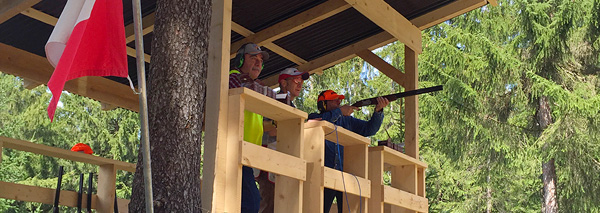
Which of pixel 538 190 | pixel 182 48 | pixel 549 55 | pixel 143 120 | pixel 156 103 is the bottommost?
pixel 143 120

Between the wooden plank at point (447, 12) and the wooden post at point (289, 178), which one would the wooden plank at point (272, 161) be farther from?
the wooden plank at point (447, 12)

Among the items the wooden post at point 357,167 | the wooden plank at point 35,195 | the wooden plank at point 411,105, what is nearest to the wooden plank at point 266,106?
the wooden post at point 357,167

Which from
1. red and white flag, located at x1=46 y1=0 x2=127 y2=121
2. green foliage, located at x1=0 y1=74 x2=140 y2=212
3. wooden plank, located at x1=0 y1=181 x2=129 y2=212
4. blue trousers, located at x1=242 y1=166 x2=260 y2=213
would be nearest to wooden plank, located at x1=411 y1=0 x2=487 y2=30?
blue trousers, located at x1=242 y1=166 x2=260 y2=213

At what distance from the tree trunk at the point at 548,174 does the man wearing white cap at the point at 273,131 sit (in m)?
13.5

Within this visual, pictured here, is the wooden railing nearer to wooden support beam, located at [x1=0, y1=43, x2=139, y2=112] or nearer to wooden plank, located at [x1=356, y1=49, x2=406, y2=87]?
wooden plank, located at [x1=356, y1=49, x2=406, y2=87]

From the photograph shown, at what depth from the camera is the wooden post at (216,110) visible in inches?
182

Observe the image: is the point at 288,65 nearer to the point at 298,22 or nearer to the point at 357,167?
the point at 298,22

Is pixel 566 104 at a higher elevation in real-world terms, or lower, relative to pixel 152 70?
higher

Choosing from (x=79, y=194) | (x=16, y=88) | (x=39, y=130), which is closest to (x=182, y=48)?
(x=79, y=194)

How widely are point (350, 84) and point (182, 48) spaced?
18754mm

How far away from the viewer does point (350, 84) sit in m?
23.3

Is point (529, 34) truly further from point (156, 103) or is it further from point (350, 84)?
point (156, 103)

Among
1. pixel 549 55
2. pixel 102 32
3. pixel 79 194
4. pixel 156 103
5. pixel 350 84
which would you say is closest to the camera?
pixel 102 32

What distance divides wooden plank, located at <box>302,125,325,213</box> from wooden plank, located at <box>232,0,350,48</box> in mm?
2280
